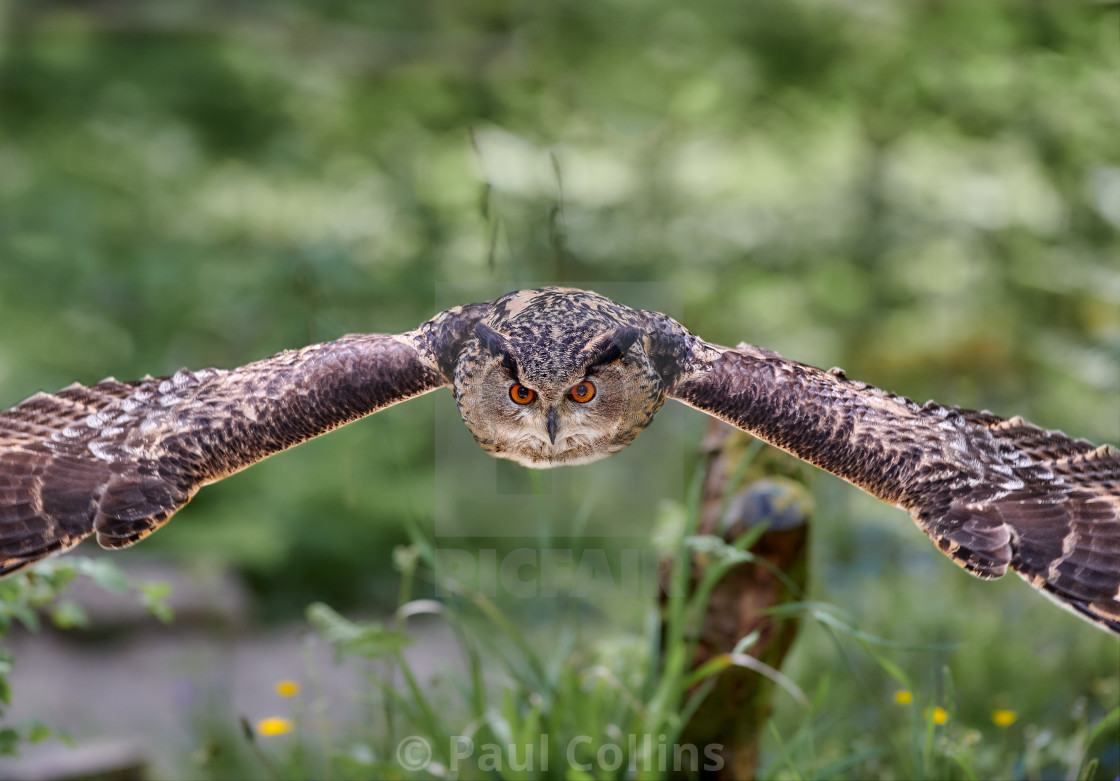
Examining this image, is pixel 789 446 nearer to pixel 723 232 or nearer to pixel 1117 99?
pixel 723 232

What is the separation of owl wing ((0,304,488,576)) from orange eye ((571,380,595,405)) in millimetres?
311

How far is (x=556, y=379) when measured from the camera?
213 cm

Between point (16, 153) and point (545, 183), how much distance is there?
3.20 meters

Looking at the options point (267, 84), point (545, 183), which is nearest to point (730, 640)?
point (545, 183)

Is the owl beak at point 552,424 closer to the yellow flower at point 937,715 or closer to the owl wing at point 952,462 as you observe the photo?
the owl wing at point 952,462

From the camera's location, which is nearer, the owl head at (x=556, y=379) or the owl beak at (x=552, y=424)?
the owl head at (x=556, y=379)

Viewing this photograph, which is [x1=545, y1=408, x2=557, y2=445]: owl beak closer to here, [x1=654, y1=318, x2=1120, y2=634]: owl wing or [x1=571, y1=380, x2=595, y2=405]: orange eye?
[x1=571, y1=380, x2=595, y2=405]: orange eye

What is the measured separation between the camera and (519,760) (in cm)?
265

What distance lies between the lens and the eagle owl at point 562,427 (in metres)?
1.88
